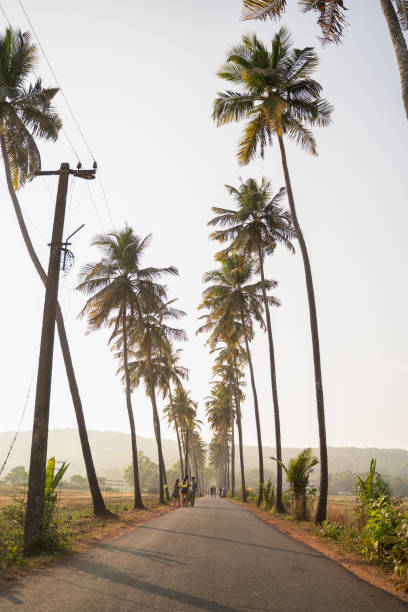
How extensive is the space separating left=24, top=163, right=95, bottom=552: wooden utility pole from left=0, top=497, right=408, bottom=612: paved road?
125 centimetres

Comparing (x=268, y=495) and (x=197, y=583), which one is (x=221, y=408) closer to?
(x=268, y=495)

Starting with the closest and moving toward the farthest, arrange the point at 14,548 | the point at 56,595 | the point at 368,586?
1. the point at 56,595
2. the point at 368,586
3. the point at 14,548

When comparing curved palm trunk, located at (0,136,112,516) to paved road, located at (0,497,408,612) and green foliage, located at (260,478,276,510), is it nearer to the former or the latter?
paved road, located at (0,497,408,612)

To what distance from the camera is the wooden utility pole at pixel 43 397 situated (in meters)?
8.00

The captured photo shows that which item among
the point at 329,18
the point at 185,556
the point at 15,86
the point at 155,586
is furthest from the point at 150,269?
the point at 155,586

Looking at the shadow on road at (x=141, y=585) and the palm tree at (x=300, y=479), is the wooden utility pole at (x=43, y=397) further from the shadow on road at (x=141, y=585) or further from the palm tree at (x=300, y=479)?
the palm tree at (x=300, y=479)

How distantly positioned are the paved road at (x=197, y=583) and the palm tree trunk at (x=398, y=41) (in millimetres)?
7995

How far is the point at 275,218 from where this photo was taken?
21172mm

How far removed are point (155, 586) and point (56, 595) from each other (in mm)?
1245

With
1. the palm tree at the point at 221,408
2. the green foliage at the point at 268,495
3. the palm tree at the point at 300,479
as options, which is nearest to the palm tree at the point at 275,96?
the palm tree at the point at 300,479

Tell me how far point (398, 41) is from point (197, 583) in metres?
9.98

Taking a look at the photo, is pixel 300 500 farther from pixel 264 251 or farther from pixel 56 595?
pixel 264 251

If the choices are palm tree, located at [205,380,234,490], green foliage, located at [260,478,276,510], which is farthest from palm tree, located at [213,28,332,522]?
palm tree, located at [205,380,234,490]

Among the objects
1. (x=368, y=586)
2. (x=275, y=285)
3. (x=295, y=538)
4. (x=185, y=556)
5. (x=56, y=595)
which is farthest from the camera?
(x=275, y=285)
